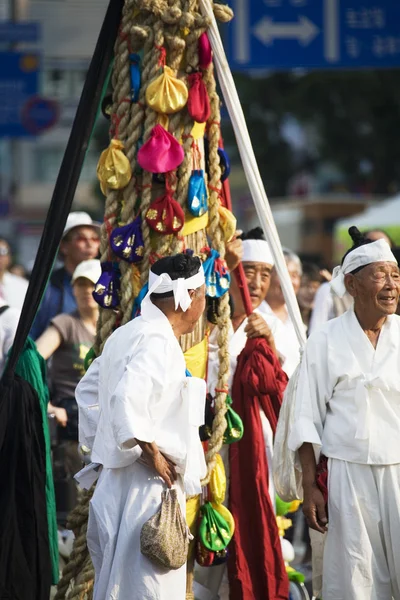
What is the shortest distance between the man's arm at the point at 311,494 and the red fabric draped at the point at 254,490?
40.8 inches

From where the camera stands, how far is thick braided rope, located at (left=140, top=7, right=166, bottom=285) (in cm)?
559

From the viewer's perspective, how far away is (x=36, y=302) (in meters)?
5.88

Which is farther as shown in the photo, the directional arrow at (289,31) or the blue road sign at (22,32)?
the blue road sign at (22,32)

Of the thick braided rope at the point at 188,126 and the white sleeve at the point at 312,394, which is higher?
the thick braided rope at the point at 188,126

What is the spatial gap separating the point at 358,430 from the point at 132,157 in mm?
1760

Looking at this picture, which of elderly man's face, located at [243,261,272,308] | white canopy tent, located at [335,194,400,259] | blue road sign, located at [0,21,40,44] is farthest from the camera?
blue road sign, located at [0,21,40,44]

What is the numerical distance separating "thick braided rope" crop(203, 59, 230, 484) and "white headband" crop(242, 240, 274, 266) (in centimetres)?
142

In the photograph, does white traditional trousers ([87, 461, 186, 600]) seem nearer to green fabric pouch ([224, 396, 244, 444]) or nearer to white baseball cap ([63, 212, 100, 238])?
green fabric pouch ([224, 396, 244, 444])

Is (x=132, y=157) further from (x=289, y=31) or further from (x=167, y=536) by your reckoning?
(x=289, y=31)

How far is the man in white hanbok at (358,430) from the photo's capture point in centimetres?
512

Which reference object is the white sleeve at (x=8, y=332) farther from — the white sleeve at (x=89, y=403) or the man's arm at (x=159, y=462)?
the man's arm at (x=159, y=462)

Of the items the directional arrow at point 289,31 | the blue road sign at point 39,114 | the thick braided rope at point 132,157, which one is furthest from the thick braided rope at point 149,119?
the blue road sign at point 39,114

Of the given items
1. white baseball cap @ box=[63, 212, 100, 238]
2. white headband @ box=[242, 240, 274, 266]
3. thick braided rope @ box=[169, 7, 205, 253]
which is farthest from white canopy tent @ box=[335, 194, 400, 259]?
thick braided rope @ box=[169, 7, 205, 253]

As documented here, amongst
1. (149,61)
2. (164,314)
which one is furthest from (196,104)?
(164,314)
